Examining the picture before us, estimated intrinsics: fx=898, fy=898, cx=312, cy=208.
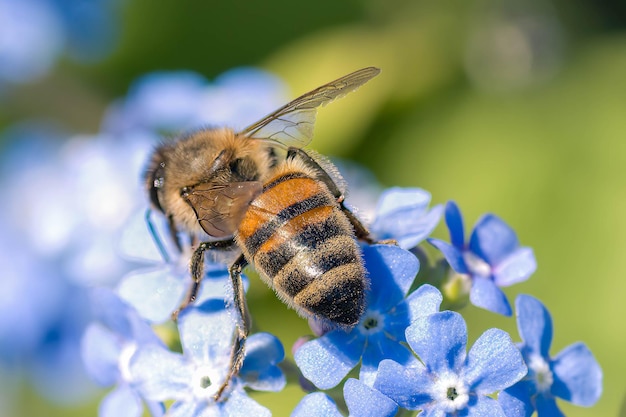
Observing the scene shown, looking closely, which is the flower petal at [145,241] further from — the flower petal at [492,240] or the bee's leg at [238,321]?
the flower petal at [492,240]

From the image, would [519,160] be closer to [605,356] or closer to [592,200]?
[592,200]

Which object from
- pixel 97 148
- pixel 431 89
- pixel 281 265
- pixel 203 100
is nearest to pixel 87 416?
pixel 97 148

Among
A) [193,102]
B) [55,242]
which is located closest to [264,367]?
[193,102]

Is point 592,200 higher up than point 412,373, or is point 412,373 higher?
point 412,373

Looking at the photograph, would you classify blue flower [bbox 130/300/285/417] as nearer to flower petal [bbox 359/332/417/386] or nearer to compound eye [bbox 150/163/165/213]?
flower petal [bbox 359/332/417/386]

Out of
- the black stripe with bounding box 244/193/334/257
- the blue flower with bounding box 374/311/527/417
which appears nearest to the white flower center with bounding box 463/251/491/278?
the blue flower with bounding box 374/311/527/417
